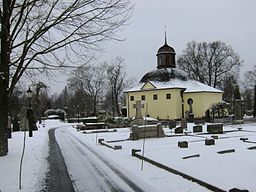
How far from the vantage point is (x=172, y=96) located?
2281 inches

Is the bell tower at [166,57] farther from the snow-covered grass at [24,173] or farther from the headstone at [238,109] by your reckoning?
A: the snow-covered grass at [24,173]

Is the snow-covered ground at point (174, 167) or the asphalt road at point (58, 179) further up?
the snow-covered ground at point (174, 167)

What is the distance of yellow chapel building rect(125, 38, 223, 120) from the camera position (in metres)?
57.7

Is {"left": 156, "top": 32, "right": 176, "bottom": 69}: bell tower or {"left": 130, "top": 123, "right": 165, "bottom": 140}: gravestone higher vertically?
{"left": 156, "top": 32, "right": 176, "bottom": 69}: bell tower

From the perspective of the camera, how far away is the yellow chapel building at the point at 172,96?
189 ft

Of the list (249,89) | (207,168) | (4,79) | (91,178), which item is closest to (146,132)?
→ (4,79)

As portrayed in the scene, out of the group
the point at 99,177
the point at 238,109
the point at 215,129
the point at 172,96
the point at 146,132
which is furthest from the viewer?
the point at 172,96

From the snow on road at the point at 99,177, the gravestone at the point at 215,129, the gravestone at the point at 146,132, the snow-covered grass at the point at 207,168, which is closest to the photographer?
the snow-covered grass at the point at 207,168

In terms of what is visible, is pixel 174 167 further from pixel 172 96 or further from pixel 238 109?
pixel 172 96

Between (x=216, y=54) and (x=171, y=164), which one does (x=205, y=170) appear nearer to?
(x=171, y=164)

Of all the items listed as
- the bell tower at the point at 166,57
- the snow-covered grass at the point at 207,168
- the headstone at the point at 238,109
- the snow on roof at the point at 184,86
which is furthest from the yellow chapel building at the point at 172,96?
the snow-covered grass at the point at 207,168

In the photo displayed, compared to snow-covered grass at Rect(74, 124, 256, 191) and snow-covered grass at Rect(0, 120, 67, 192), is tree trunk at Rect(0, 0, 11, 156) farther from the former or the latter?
snow-covered grass at Rect(74, 124, 256, 191)

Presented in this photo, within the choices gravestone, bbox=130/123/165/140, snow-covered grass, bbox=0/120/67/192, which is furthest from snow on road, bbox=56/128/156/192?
gravestone, bbox=130/123/165/140

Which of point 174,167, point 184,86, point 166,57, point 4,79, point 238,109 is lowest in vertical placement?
point 174,167
